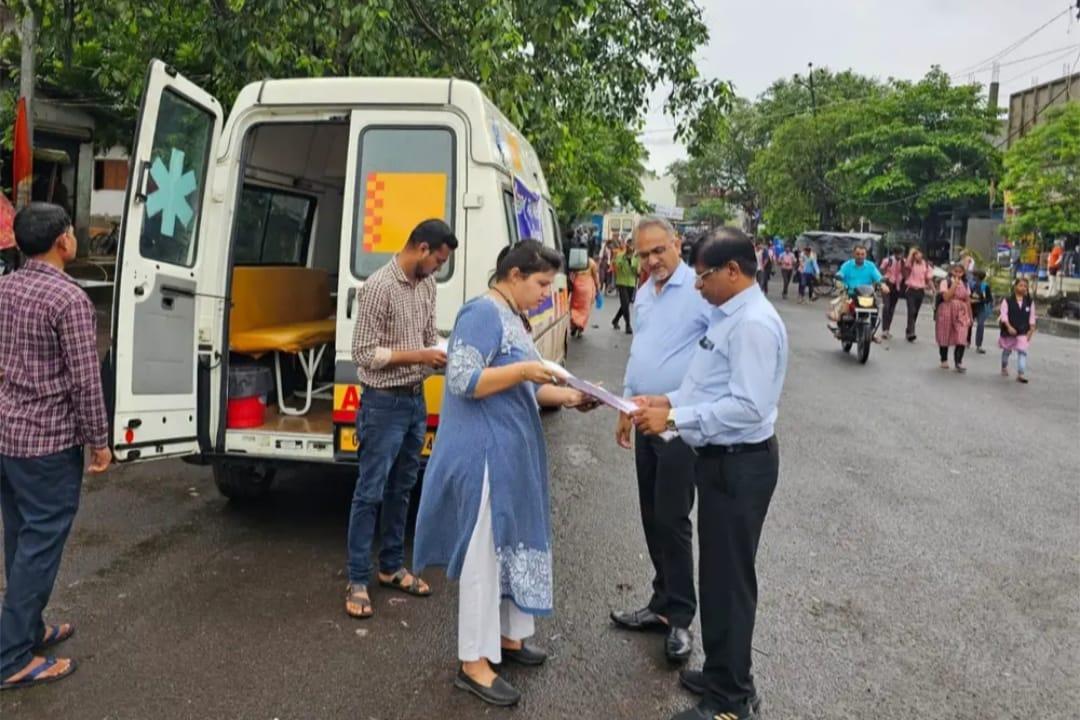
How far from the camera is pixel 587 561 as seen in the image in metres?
4.68

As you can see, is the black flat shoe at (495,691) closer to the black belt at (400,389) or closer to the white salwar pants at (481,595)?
the white salwar pants at (481,595)

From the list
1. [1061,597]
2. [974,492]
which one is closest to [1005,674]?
[1061,597]

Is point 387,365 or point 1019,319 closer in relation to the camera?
point 387,365

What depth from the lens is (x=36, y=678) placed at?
3.19 m

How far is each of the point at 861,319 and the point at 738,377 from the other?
10098mm

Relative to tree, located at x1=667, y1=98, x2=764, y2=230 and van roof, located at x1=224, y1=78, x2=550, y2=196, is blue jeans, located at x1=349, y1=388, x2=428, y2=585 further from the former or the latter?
tree, located at x1=667, y1=98, x2=764, y2=230

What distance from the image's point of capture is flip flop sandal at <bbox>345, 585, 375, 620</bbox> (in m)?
3.84

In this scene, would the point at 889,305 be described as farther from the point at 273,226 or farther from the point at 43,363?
the point at 43,363

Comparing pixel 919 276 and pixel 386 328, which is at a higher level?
pixel 919 276

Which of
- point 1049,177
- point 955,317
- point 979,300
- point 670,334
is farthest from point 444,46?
point 1049,177

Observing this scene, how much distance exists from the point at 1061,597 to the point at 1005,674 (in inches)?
42.8

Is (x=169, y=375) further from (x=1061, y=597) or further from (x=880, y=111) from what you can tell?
(x=880, y=111)

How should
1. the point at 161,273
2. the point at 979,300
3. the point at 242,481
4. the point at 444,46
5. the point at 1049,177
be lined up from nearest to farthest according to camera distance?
the point at 161,273, the point at 242,481, the point at 444,46, the point at 979,300, the point at 1049,177

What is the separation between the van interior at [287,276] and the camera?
4844 millimetres
